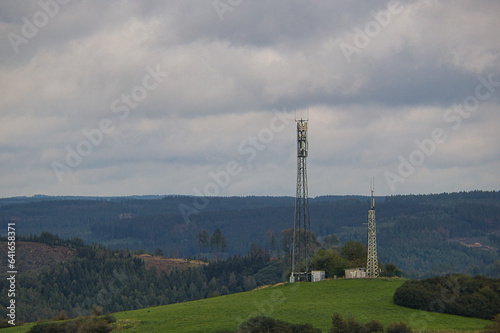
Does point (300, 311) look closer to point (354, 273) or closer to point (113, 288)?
point (354, 273)

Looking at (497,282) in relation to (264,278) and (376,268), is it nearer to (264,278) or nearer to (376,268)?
(376,268)

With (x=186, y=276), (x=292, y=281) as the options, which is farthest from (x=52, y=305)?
(x=292, y=281)

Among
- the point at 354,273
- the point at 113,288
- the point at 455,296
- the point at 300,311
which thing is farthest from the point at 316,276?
the point at 113,288

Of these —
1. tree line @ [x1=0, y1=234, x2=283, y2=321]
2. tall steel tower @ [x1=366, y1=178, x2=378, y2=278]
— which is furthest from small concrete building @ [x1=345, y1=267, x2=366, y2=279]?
tree line @ [x1=0, y1=234, x2=283, y2=321]

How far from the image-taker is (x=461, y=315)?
8131 centimetres

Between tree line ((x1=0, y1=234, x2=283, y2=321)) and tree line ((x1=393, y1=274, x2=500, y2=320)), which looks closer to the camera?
tree line ((x1=393, y1=274, x2=500, y2=320))

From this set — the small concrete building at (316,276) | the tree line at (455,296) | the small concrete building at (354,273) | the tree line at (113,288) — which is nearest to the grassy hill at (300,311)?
the tree line at (455,296)

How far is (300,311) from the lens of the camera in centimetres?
7919

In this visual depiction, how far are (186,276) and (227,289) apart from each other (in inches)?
754

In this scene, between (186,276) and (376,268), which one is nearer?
(376,268)

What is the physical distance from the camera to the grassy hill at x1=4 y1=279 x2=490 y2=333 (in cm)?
7438

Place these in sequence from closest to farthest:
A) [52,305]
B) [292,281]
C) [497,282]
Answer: [497,282], [292,281], [52,305]

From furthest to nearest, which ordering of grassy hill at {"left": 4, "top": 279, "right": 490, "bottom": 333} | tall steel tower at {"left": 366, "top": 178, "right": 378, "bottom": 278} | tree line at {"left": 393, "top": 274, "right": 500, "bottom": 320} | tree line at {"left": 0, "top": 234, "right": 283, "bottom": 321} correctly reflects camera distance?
tree line at {"left": 0, "top": 234, "right": 283, "bottom": 321} → tall steel tower at {"left": 366, "top": 178, "right": 378, "bottom": 278} → tree line at {"left": 393, "top": 274, "right": 500, "bottom": 320} → grassy hill at {"left": 4, "top": 279, "right": 490, "bottom": 333}

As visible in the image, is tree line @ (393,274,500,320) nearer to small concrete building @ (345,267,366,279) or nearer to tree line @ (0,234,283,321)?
small concrete building @ (345,267,366,279)
